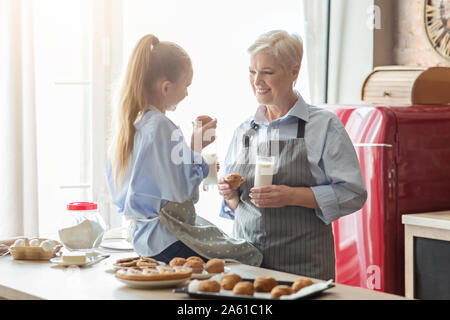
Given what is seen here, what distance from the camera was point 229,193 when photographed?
259 centimetres

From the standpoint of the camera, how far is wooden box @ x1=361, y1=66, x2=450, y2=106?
367cm

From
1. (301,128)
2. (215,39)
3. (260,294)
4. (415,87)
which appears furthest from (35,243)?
(215,39)

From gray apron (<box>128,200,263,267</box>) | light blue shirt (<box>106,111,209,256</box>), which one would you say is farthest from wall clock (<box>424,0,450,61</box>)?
light blue shirt (<box>106,111,209,256</box>)

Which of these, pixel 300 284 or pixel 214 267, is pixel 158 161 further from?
pixel 300 284

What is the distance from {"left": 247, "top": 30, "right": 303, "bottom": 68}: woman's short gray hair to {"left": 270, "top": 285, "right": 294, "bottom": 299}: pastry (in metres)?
1.02

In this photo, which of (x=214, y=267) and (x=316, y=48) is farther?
(x=316, y=48)

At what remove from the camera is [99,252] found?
7.87 feet

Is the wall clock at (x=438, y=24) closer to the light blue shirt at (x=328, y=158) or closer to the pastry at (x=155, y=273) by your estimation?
the light blue shirt at (x=328, y=158)

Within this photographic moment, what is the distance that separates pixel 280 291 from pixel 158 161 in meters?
0.63

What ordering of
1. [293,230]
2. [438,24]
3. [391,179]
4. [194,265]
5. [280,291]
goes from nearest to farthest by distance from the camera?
[280,291] → [194,265] → [293,230] → [391,179] → [438,24]

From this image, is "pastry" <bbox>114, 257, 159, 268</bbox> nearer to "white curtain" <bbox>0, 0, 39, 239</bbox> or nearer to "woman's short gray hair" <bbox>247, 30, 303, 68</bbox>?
"woman's short gray hair" <bbox>247, 30, 303, 68</bbox>
